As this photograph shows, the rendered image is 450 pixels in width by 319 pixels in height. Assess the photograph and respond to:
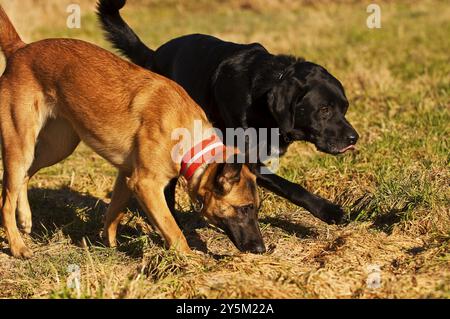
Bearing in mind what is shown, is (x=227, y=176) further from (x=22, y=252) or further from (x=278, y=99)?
(x=22, y=252)

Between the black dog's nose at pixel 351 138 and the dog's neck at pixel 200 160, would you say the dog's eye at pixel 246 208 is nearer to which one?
the dog's neck at pixel 200 160

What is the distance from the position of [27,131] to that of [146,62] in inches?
62.6

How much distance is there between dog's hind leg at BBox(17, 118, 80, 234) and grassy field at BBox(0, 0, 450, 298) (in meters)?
0.21

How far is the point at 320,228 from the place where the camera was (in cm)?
588

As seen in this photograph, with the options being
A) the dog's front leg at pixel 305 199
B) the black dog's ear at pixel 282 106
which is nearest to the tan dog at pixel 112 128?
the dog's front leg at pixel 305 199

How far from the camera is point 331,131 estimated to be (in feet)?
19.8

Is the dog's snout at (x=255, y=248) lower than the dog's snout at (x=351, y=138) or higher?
lower

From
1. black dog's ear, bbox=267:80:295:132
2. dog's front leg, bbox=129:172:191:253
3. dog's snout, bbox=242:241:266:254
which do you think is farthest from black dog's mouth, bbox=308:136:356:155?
dog's front leg, bbox=129:172:191:253

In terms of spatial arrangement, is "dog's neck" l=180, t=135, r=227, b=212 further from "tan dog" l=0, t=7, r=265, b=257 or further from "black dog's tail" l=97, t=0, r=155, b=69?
"black dog's tail" l=97, t=0, r=155, b=69

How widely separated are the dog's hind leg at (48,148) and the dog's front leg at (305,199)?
1619mm

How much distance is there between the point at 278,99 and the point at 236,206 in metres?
0.99

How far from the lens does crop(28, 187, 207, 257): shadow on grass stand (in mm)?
5863

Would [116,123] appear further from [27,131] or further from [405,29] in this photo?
[405,29]

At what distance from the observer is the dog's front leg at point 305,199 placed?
222 inches
